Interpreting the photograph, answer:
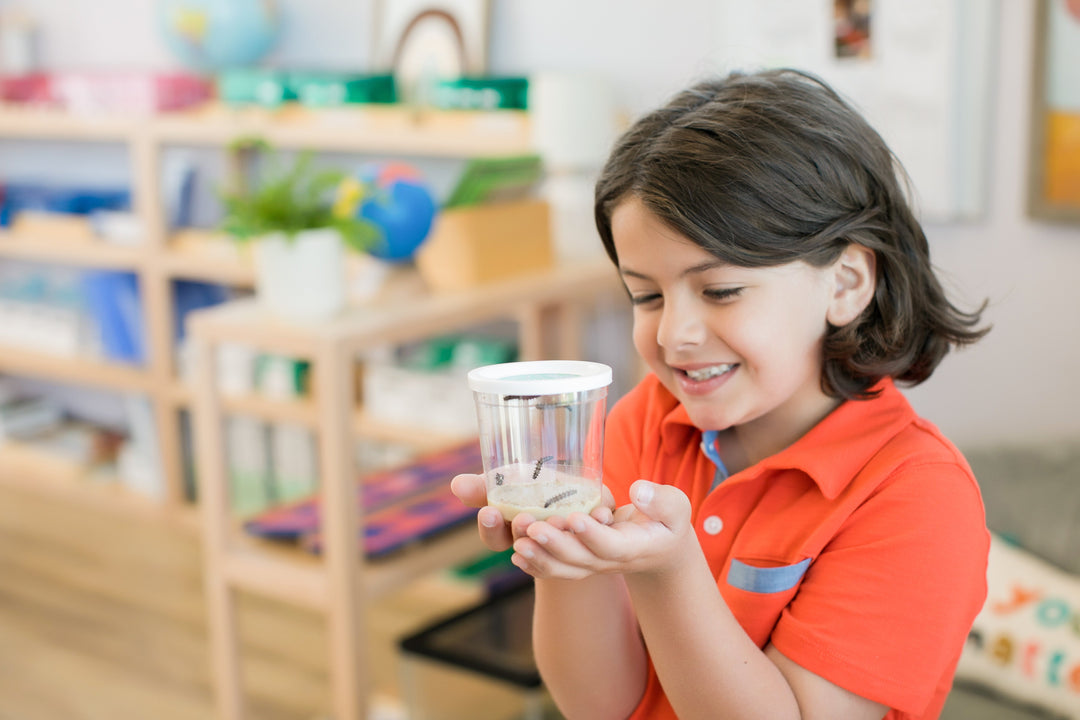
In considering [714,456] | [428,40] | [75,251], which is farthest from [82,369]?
[714,456]

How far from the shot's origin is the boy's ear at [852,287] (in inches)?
40.0

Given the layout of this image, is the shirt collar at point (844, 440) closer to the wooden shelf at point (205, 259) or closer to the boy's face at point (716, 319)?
the boy's face at point (716, 319)

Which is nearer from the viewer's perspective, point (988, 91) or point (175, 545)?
point (988, 91)

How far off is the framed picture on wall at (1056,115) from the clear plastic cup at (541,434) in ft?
5.30

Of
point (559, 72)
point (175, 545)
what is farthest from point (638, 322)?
point (175, 545)

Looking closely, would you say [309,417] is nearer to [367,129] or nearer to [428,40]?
[367,129]

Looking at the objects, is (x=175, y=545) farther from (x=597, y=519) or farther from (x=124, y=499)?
(x=597, y=519)

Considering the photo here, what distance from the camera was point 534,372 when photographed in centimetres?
85

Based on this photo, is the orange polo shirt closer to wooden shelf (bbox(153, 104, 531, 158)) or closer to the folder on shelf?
the folder on shelf

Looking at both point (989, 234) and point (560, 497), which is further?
point (989, 234)

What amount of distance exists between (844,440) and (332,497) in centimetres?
117

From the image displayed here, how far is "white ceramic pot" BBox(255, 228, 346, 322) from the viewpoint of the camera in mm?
1985

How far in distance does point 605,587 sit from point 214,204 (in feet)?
10.3

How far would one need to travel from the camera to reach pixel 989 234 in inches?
89.8
